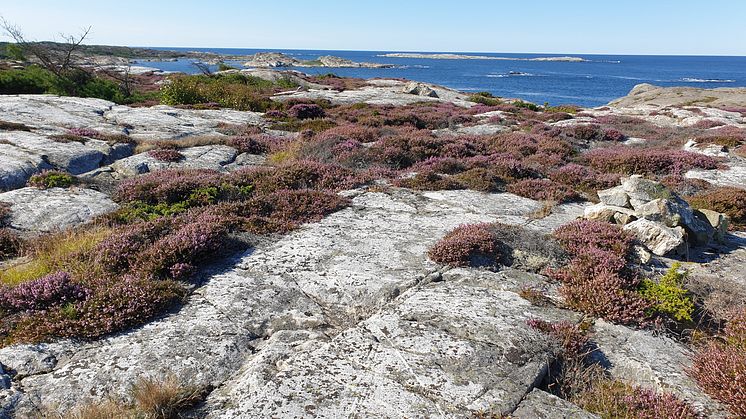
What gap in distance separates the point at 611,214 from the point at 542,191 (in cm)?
270

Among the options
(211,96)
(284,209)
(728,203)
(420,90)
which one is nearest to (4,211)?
(284,209)

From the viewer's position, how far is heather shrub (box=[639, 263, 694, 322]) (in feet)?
18.9

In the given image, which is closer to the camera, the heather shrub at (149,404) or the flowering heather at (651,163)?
the heather shrub at (149,404)

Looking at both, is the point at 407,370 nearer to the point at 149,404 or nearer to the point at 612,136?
the point at 149,404

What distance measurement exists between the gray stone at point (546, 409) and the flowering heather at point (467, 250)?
9.50 ft

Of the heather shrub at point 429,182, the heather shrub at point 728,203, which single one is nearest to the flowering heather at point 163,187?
the heather shrub at point 429,182

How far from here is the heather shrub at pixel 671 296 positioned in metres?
5.75

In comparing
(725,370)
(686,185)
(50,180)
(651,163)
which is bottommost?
(686,185)

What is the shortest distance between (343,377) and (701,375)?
12.7 ft

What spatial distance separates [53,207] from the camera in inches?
351

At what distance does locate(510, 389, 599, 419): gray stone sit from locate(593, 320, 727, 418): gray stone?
3.13ft

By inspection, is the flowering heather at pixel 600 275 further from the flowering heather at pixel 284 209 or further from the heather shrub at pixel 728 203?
the flowering heather at pixel 284 209

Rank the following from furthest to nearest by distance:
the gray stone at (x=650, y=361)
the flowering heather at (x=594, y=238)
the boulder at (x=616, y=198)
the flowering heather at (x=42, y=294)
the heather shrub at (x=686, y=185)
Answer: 1. the heather shrub at (x=686, y=185)
2. the boulder at (x=616, y=198)
3. the flowering heather at (x=594, y=238)
4. the flowering heather at (x=42, y=294)
5. the gray stone at (x=650, y=361)

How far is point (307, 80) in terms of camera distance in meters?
58.5
